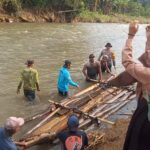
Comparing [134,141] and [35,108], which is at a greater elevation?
[134,141]

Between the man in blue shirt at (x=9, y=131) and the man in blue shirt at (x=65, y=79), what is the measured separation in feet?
16.8

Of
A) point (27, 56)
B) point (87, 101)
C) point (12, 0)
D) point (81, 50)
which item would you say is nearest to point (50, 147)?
point (87, 101)

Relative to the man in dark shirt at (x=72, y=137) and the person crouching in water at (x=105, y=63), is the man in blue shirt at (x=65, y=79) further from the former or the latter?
the man in dark shirt at (x=72, y=137)

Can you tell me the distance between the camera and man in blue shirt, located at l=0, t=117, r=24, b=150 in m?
4.64

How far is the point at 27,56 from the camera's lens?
17.9 metres

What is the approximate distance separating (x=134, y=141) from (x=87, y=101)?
19.0 feet

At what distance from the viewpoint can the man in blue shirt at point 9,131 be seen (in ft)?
15.2

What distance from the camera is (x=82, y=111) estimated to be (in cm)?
753

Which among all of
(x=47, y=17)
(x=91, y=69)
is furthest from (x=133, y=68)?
(x=47, y=17)

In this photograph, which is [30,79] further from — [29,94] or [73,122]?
[73,122]

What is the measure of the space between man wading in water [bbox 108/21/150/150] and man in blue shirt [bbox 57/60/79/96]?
6772mm

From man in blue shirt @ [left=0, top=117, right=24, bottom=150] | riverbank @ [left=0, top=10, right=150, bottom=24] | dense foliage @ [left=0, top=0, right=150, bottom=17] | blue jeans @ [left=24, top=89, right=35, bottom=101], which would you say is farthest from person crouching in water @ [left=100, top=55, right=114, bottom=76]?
dense foliage @ [left=0, top=0, right=150, bottom=17]

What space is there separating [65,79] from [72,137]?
480cm

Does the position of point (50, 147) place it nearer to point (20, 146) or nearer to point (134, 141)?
point (20, 146)
